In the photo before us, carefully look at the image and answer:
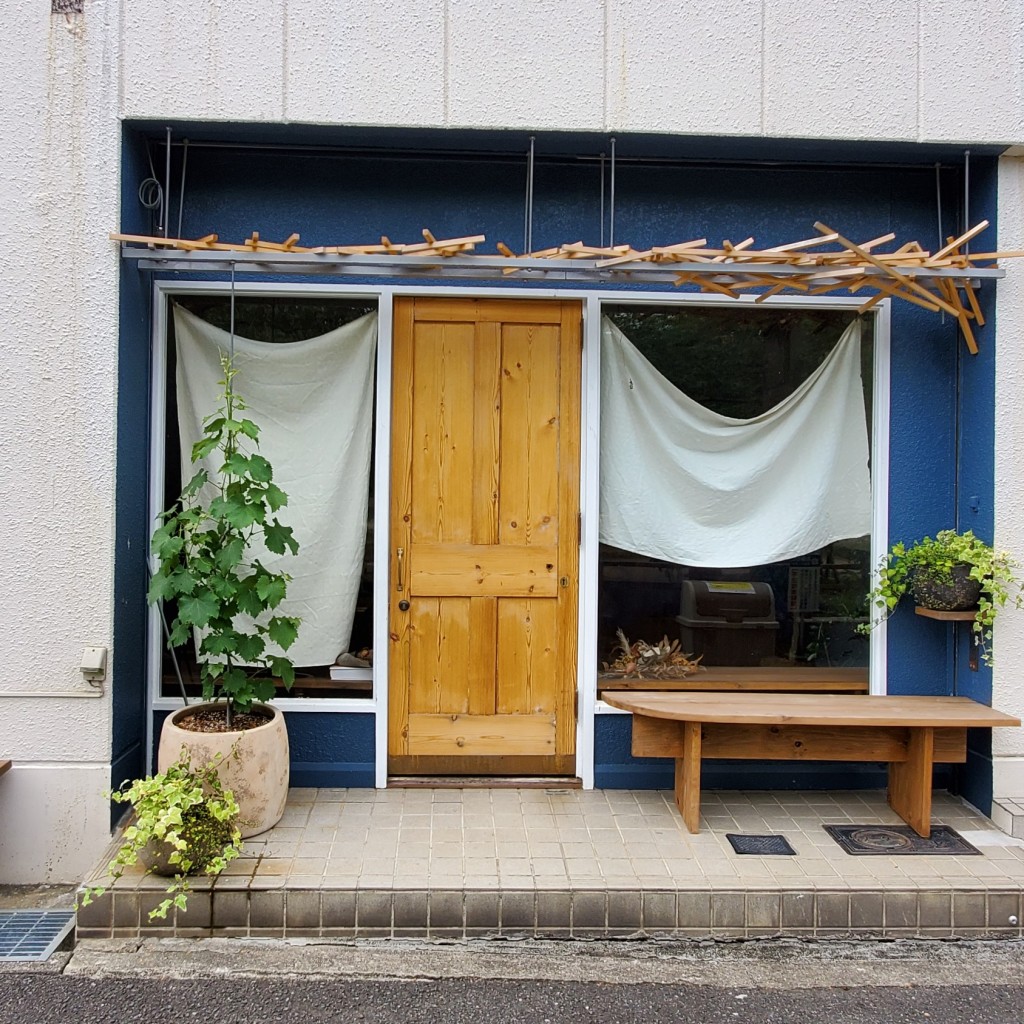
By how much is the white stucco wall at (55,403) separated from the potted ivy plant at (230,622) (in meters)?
0.37

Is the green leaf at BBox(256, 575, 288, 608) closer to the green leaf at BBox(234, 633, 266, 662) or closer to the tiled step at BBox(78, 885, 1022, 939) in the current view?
the green leaf at BBox(234, 633, 266, 662)

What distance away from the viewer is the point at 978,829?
400 cm

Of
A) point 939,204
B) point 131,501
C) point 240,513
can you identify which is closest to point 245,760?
point 240,513

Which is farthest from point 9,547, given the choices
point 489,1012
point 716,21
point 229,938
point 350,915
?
point 716,21

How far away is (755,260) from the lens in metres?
3.70

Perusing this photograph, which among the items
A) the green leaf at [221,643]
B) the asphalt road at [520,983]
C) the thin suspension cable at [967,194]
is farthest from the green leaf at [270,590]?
the thin suspension cable at [967,194]

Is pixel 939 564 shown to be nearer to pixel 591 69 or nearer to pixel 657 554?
pixel 657 554

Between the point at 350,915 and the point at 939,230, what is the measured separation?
443 centimetres

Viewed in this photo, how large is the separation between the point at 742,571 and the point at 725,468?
1.89 feet

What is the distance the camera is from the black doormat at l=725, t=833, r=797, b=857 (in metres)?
3.69

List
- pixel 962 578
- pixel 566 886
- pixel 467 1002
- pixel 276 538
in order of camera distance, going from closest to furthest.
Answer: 1. pixel 467 1002
2. pixel 566 886
3. pixel 276 538
4. pixel 962 578

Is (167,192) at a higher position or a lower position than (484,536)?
higher

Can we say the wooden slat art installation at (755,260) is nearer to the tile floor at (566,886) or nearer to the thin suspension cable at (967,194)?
the thin suspension cable at (967,194)

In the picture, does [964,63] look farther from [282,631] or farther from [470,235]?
[282,631]
